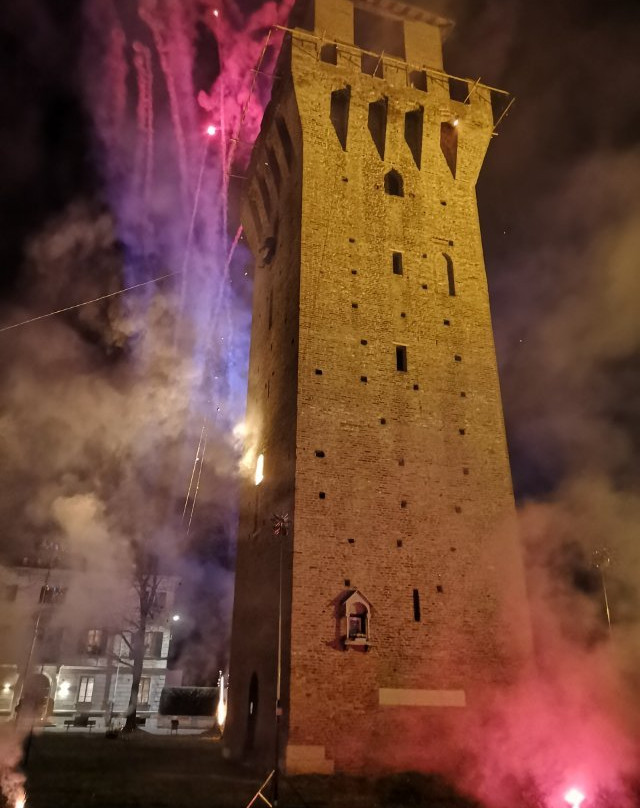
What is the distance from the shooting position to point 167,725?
125ft

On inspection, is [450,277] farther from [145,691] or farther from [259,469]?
[145,691]

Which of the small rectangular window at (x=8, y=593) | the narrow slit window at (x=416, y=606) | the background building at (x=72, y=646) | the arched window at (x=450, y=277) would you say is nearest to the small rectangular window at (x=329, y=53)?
the arched window at (x=450, y=277)

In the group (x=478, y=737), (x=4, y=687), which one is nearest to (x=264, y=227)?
(x=478, y=737)

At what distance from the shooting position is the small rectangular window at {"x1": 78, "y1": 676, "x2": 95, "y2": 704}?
4147 centimetres

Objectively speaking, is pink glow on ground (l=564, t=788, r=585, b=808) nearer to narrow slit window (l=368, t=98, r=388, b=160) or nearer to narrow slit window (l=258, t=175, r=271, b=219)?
narrow slit window (l=368, t=98, r=388, b=160)

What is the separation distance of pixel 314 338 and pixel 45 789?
1253 cm

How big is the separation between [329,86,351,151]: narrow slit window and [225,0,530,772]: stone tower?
0.09 meters

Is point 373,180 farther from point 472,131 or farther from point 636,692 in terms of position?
point 636,692

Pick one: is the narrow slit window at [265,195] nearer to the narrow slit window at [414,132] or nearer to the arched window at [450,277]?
the narrow slit window at [414,132]

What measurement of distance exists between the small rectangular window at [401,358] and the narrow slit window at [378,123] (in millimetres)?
7469

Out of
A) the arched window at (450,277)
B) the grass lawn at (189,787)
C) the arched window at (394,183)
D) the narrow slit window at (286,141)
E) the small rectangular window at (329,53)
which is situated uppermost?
the small rectangular window at (329,53)

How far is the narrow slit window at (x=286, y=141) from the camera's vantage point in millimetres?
22888

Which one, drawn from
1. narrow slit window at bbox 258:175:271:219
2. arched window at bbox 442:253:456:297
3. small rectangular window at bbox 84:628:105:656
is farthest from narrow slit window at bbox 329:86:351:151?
small rectangular window at bbox 84:628:105:656

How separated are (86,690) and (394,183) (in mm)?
36640
